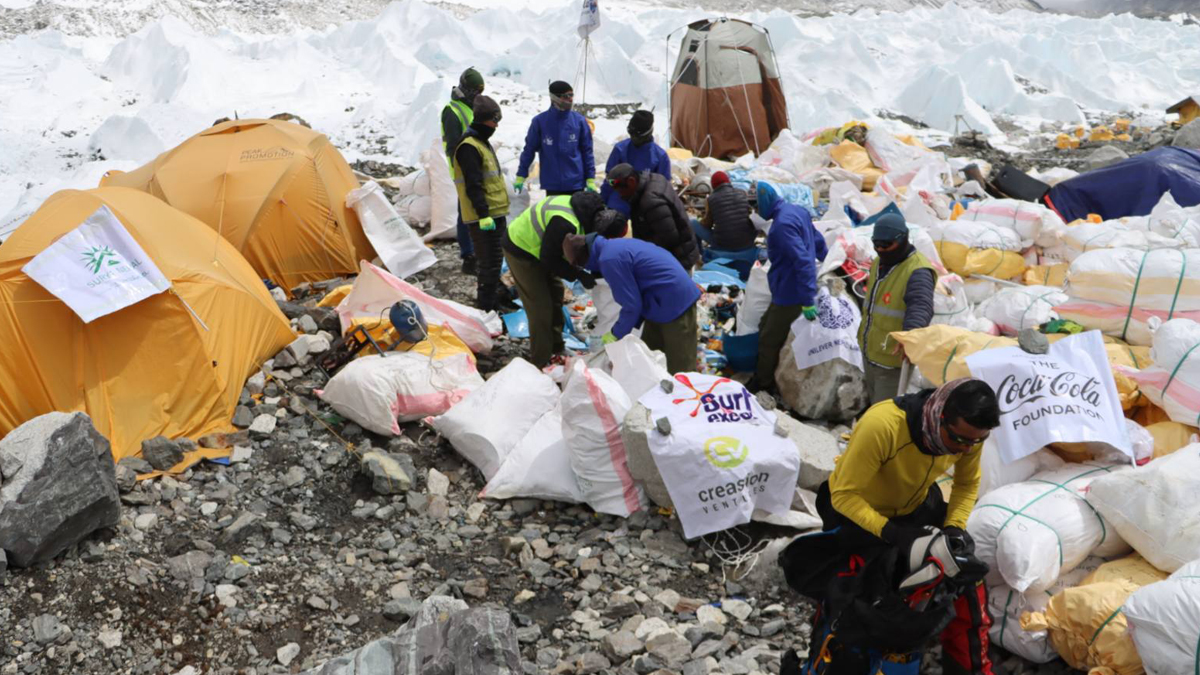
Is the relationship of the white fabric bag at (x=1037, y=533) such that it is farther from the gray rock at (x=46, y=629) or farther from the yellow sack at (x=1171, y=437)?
the gray rock at (x=46, y=629)

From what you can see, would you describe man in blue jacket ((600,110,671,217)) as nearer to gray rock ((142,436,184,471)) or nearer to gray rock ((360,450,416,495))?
gray rock ((360,450,416,495))

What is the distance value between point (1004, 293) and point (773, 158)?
175 inches

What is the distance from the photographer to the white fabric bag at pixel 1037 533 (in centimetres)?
320

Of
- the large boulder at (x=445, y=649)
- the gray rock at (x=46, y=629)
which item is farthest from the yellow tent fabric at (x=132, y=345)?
the large boulder at (x=445, y=649)

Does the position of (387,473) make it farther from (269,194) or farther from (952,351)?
(269,194)

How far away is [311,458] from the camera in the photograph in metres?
4.91

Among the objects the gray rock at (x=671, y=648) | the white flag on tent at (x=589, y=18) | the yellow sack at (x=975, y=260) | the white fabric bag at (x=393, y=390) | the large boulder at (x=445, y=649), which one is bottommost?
the gray rock at (x=671, y=648)

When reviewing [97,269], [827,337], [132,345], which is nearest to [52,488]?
[132,345]

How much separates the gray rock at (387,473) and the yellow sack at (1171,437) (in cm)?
367

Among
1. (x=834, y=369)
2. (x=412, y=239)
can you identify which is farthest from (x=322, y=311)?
(x=834, y=369)

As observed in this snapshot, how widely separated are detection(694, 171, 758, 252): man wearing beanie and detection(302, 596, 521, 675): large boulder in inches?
168

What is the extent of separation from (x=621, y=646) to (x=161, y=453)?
9.32 ft

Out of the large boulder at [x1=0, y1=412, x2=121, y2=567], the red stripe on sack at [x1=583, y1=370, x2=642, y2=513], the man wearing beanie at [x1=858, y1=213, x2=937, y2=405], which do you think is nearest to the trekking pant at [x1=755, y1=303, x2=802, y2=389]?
the man wearing beanie at [x1=858, y1=213, x2=937, y2=405]

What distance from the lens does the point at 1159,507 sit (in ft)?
10.4
